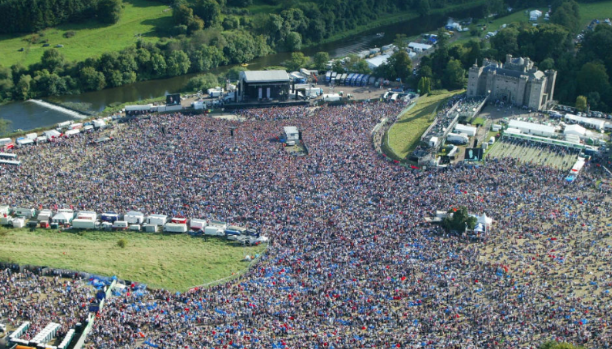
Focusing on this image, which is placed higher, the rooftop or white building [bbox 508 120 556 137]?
the rooftop

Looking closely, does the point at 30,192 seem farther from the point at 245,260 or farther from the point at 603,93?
the point at 603,93

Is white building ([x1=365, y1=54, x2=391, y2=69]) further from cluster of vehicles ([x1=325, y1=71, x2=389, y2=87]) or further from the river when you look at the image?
the river

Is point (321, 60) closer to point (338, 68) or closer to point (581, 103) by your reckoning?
point (338, 68)

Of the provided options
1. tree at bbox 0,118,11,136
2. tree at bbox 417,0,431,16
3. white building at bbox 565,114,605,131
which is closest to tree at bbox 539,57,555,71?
white building at bbox 565,114,605,131

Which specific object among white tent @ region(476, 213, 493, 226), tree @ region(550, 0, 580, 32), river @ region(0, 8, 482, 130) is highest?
tree @ region(550, 0, 580, 32)

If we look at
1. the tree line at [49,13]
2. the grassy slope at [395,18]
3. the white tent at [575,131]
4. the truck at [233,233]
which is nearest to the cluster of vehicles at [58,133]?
the truck at [233,233]

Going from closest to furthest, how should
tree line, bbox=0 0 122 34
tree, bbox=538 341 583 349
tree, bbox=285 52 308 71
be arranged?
tree, bbox=538 341 583 349, tree, bbox=285 52 308 71, tree line, bbox=0 0 122 34

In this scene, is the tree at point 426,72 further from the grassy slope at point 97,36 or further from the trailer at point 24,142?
the trailer at point 24,142

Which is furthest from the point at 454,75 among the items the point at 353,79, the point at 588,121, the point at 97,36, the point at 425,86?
the point at 97,36
